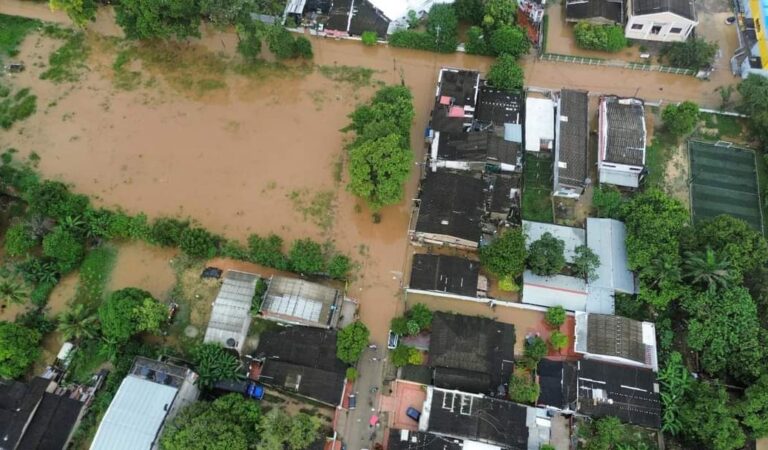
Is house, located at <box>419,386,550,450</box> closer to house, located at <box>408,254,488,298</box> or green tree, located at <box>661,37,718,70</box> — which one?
house, located at <box>408,254,488,298</box>

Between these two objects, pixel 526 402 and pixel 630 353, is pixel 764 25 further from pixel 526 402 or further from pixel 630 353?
pixel 526 402

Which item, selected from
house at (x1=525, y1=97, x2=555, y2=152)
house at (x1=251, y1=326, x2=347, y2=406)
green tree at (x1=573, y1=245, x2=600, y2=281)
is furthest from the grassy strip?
green tree at (x1=573, y1=245, x2=600, y2=281)

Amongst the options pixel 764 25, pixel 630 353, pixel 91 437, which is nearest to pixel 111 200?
pixel 91 437

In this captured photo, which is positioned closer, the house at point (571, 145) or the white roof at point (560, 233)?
the white roof at point (560, 233)

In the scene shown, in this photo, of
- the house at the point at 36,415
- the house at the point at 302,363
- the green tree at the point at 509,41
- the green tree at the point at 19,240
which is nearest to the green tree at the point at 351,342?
the house at the point at 302,363

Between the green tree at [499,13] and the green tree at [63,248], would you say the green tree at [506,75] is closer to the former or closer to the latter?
the green tree at [499,13]

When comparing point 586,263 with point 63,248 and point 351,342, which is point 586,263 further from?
point 63,248

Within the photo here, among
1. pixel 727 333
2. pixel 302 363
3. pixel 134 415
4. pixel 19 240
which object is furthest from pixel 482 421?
pixel 19 240
